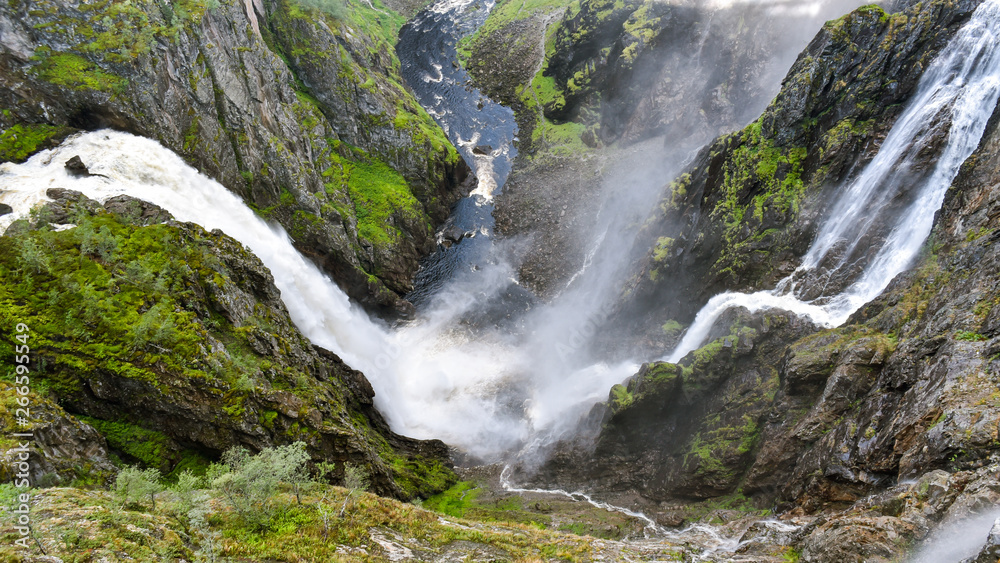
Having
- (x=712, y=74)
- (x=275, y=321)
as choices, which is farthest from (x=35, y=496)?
(x=712, y=74)

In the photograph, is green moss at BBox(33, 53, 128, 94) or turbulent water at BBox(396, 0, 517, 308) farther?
turbulent water at BBox(396, 0, 517, 308)

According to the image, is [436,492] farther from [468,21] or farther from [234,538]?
[468,21]

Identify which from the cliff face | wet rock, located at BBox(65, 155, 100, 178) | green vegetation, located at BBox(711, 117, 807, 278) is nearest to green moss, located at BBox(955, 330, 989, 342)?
the cliff face

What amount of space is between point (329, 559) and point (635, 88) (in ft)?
214

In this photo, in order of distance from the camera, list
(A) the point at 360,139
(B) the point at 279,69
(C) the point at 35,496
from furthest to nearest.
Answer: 1. (A) the point at 360,139
2. (B) the point at 279,69
3. (C) the point at 35,496

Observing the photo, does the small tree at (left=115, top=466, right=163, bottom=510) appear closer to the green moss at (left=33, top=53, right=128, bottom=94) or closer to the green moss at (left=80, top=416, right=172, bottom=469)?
the green moss at (left=80, top=416, right=172, bottom=469)

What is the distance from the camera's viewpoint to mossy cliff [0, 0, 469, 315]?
29250mm

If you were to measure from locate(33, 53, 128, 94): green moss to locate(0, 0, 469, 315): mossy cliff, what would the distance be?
7cm

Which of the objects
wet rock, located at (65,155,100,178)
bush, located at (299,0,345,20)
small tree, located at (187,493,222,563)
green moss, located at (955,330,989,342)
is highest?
bush, located at (299,0,345,20)

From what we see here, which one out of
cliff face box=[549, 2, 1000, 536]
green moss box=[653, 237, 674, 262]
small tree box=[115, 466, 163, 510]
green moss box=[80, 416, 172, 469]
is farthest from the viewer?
green moss box=[653, 237, 674, 262]

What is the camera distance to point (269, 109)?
42.7 metres

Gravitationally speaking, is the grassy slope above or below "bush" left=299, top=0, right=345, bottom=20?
below

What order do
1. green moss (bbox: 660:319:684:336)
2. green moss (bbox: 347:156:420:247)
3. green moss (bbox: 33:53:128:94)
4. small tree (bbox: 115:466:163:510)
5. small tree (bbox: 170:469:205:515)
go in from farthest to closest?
green moss (bbox: 347:156:420:247), green moss (bbox: 660:319:684:336), green moss (bbox: 33:53:128:94), small tree (bbox: 170:469:205:515), small tree (bbox: 115:466:163:510)

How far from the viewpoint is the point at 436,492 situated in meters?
32.7
